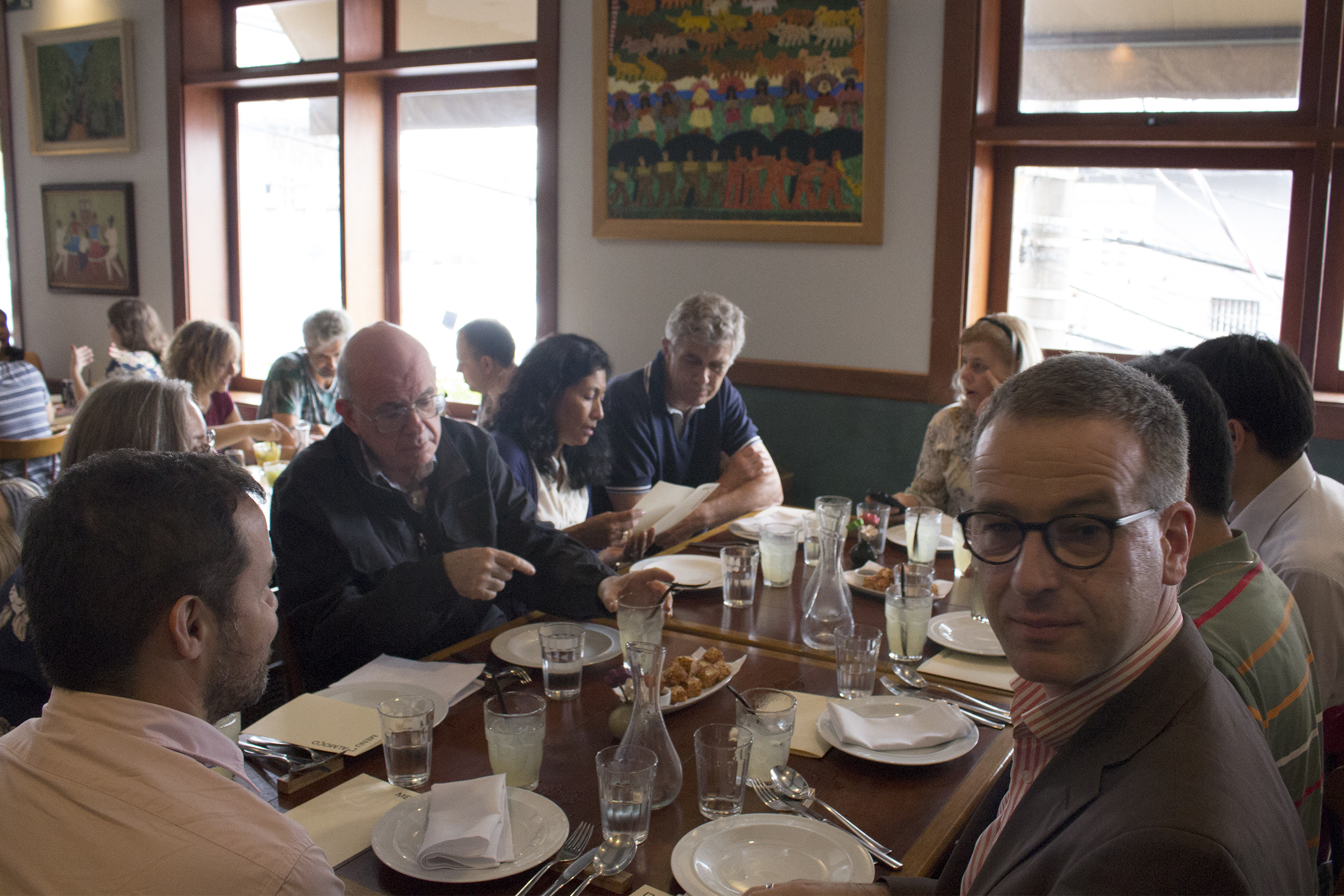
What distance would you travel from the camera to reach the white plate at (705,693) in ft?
5.67

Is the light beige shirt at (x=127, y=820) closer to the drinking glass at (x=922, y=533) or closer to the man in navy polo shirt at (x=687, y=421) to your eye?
the drinking glass at (x=922, y=533)

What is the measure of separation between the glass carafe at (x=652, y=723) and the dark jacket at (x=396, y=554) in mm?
749

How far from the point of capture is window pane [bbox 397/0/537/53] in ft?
17.2

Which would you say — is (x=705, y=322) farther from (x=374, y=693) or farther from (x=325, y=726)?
(x=325, y=726)

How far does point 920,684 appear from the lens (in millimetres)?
1881

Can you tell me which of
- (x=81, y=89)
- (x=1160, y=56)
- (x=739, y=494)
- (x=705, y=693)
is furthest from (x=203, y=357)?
(x=1160, y=56)

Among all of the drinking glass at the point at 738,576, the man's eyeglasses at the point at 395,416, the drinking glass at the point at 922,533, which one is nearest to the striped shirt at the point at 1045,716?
the drinking glass at the point at 738,576

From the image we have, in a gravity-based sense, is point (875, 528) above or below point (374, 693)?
above

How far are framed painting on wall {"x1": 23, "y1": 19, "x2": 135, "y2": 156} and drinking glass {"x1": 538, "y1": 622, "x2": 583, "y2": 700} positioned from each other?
19.5ft

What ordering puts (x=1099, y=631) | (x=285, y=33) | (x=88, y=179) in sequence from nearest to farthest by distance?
(x=1099, y=631)
(x=285, y=33)
(x=88, y=179)

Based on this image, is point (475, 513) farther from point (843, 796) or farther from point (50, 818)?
point (50, 818)

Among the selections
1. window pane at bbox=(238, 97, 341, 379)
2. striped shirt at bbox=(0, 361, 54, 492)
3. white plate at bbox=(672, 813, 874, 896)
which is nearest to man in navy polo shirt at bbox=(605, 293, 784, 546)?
white plate at bbox=(672, 813, 874, 896)

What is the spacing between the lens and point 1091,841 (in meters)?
0.93

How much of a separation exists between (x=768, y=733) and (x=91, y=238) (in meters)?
6.73
